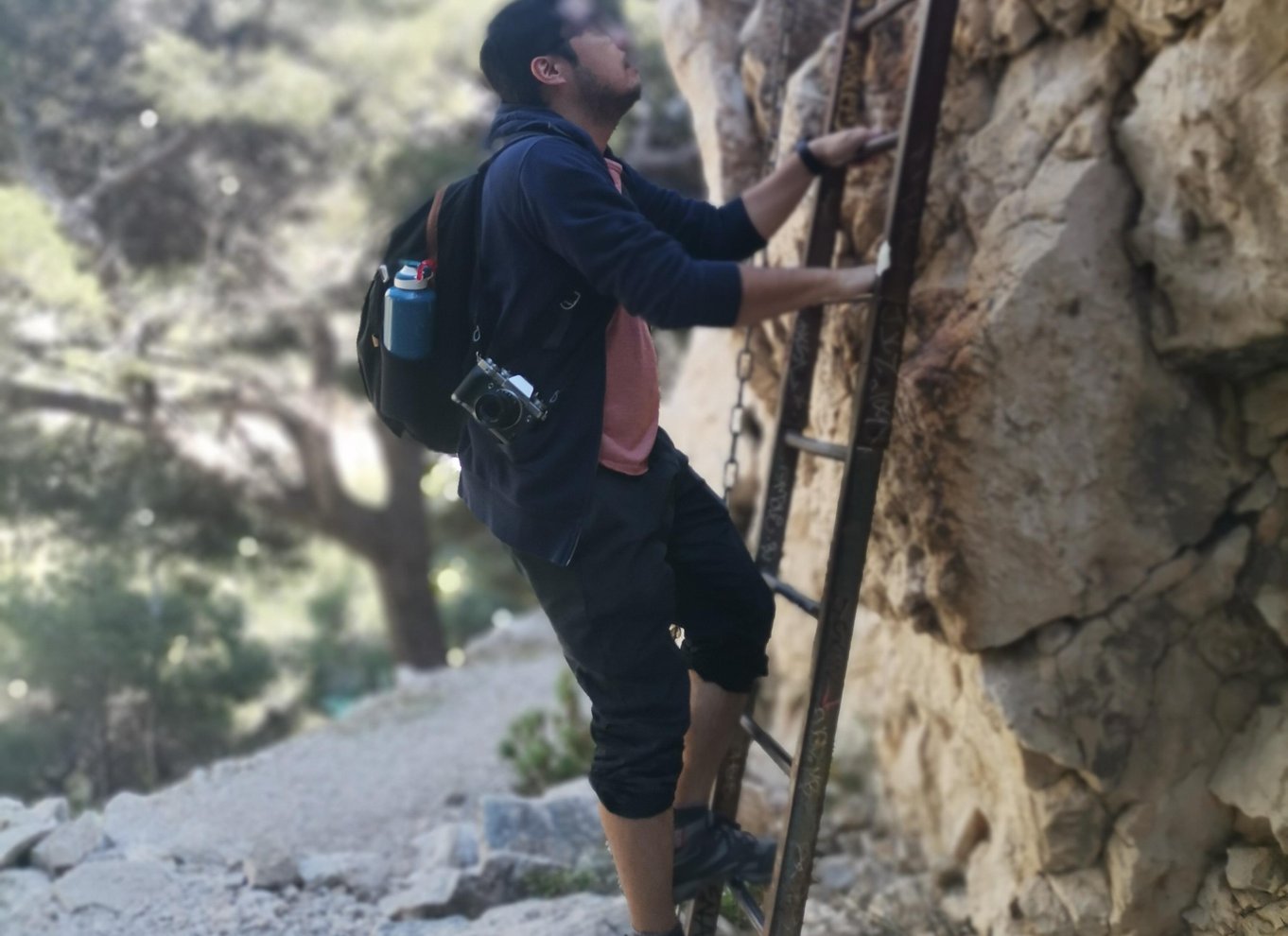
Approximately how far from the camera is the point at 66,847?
3453mm

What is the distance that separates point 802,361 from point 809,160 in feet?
1.63

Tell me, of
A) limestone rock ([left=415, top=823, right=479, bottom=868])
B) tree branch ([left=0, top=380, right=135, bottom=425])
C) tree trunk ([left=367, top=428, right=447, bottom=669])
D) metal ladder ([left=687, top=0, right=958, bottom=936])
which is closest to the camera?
metal ladder ([left=687, top=0, right=958, bottom=936])

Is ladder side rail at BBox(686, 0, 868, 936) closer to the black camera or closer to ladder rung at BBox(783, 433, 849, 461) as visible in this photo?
ladder rung at BBox(783, 433, 849, 461)

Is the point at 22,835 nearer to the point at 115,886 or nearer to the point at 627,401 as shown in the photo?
the point at 115,886

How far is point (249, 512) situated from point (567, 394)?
8.38 metres

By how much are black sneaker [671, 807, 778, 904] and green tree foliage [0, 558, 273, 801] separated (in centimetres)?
531

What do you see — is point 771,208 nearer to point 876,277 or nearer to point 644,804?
point 876,277

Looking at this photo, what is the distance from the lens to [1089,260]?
255 cm

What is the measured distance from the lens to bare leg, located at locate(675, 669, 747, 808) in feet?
8.36

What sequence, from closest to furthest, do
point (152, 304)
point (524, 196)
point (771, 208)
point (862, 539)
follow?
point (524, 196), point (862, 539), point (771, 208), point (152, 304)

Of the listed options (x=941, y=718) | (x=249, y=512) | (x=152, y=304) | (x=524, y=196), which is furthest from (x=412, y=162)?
(x=524, y=196)

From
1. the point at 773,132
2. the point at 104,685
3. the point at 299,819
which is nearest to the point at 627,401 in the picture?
the point at 773,132

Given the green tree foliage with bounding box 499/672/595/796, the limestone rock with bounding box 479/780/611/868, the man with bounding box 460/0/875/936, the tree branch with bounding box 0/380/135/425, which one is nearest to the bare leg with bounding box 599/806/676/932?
the man with bounding box 460/0/875/936

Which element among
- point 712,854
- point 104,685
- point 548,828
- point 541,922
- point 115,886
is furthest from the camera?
point 104,685
